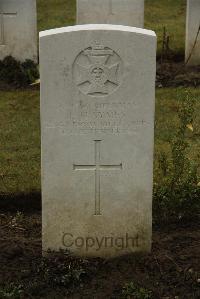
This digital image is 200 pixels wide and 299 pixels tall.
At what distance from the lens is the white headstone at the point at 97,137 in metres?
4.50

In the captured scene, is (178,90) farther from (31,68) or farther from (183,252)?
(183,252)

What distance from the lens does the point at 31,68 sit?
9812mm

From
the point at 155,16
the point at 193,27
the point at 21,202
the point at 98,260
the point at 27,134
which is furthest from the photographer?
the point at 155,16

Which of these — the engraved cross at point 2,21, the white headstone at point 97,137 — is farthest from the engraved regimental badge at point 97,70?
the engraved cross at point 2,21

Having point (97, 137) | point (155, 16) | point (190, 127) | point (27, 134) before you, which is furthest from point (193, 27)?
point (97, 137)

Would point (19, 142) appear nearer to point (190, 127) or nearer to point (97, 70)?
point (190, 127)

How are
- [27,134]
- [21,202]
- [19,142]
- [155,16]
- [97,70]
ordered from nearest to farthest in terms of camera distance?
[97,70] → [21,202] → [19,142] → [27,134] → [155,16]

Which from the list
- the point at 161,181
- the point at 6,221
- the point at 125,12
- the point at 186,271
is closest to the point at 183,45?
the point at 125,12

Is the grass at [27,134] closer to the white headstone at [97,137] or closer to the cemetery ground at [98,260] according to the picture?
the cemetery ground at [98,260]

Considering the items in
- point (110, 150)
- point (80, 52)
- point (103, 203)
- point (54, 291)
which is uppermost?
point (80, 52)

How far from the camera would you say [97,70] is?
14.9 ft

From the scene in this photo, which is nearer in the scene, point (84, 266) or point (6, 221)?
point (84, 266)

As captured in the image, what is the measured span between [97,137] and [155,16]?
8.49m

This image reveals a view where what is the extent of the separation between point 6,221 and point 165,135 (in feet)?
8.18
